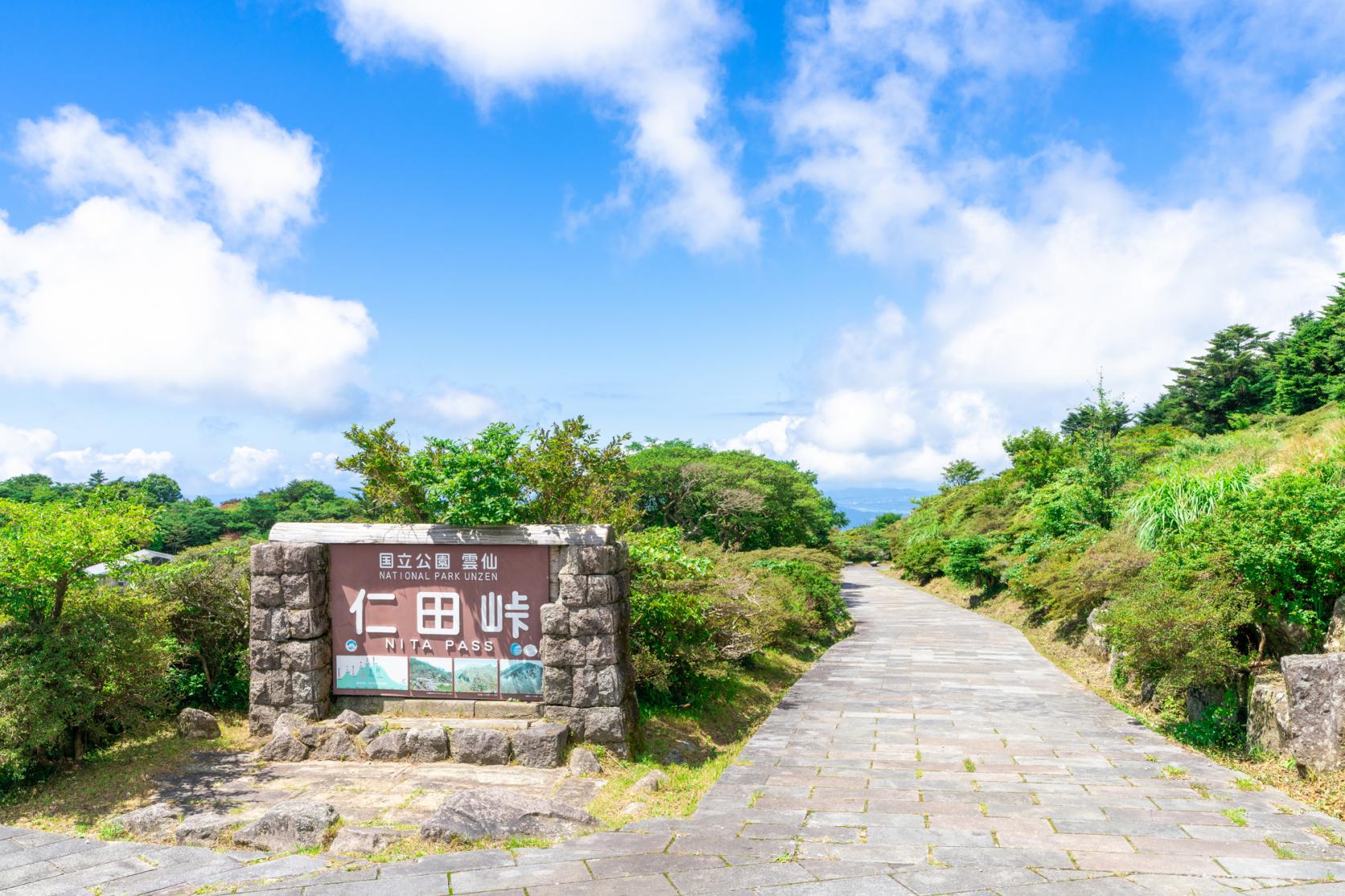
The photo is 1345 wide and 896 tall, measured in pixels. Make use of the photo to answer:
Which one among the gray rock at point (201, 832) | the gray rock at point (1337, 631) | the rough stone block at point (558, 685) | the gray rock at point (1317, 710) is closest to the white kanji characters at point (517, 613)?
the rough stone block at point (558, 685)

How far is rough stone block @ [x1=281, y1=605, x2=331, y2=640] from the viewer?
7.38 meters

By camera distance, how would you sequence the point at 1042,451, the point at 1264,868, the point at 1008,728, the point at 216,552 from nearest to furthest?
1. the point at 1264,868
2. the point at 1008,728
3. the point at 216,552
4. the point at 1042,451

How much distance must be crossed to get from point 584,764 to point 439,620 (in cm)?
195

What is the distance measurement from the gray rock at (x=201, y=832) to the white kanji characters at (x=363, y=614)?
7.85 ft

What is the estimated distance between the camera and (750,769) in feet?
22.0

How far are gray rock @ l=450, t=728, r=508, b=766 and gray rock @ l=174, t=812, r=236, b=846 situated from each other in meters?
1.88

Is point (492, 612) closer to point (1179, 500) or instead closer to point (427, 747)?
point (427, 747)

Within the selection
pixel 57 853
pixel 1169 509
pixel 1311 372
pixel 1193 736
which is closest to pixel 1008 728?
pixel 1193 736

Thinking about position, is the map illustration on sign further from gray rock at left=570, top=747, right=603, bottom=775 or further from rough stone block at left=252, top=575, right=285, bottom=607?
gray rock at left=570, top=747, right=603, bottom=775

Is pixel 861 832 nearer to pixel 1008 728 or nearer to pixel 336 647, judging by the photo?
pixel 1008 728

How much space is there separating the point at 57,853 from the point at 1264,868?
705 cm

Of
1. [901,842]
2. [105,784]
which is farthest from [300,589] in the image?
[901,842]

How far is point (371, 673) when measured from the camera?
295 inches

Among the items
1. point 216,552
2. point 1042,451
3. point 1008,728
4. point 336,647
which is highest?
point 1042,451
